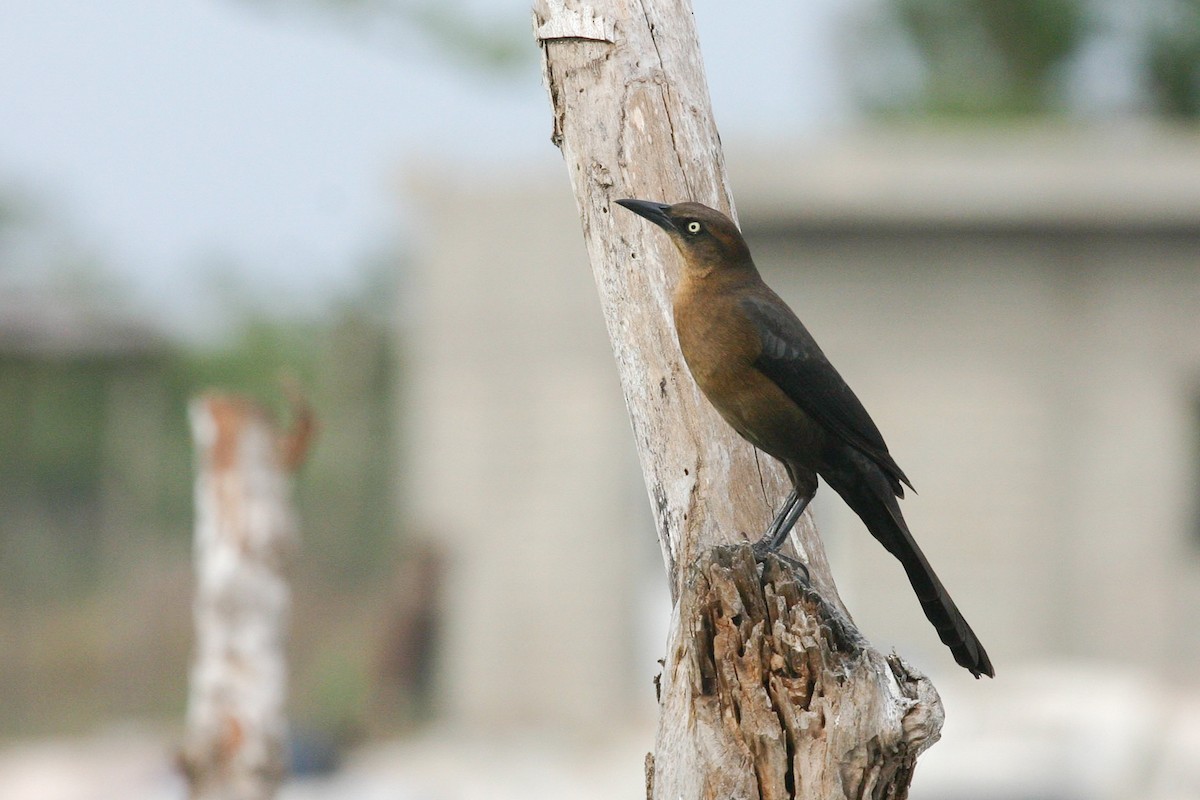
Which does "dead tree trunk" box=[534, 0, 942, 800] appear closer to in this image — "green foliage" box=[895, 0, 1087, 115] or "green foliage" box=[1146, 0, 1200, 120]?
"green foliage" box=[895, 0, 1087, 115]

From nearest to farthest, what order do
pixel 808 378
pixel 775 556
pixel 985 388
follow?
pixel 775 556 → pixel 808 378 → pixel 985 388

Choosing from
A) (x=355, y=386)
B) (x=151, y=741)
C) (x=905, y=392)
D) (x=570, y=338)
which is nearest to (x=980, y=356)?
(x=905, y=392)

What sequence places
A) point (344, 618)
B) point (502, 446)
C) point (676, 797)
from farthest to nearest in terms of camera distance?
point (344, 618) → point (502, 446) → point (676, 797)

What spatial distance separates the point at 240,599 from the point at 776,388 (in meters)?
2.36

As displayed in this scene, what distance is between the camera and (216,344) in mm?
26703

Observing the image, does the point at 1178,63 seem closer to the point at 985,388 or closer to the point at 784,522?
the point at 985,388

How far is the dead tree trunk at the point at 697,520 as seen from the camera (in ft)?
9.08

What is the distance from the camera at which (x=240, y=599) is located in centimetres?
514

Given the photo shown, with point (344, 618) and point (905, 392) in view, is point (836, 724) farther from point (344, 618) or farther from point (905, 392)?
point (344, 618)

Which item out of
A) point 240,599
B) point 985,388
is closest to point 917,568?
point 240,599

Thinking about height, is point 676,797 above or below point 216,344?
below

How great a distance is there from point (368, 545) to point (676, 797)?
659 inches

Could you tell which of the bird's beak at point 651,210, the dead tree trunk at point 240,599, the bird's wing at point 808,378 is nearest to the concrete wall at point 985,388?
the dead tree trunk at point 240,599

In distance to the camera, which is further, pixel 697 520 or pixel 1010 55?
pixel 1010 55
